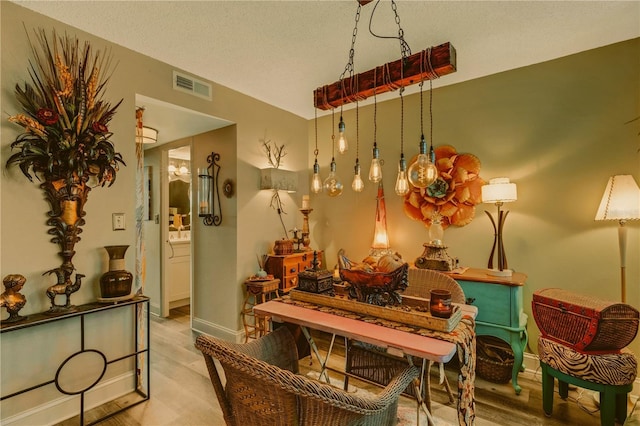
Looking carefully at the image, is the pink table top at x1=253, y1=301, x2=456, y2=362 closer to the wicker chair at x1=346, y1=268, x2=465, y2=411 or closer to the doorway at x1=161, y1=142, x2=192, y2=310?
the wicker chair at x1=346, y1=268, x2=465, y2=411

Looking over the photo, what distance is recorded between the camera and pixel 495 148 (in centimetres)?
289

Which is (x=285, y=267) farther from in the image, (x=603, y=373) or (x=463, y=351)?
(x=603, y=373)

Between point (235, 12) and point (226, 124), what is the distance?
4.70 feet

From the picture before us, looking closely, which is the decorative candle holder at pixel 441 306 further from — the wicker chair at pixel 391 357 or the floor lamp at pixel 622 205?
the floor lamp at pixel 622 205

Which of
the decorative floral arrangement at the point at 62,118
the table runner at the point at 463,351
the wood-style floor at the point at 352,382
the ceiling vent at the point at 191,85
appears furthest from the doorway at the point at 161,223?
the table runner at the point at 463,351

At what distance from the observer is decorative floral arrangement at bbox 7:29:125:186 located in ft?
6.26

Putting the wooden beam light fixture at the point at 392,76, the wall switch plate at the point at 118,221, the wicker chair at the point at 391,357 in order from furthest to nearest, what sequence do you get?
the wall switch plate at the point at 118,221 → the wicker chair at the point at 391,357 → the wooden beam light fixture at the point at 392,76

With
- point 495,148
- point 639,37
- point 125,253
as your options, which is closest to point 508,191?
point 495,148

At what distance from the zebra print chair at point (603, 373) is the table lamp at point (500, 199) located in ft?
2.30

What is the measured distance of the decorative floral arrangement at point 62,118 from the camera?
1909 millimetres

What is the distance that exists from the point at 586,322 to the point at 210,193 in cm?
348

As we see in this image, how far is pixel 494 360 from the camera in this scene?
8.52 ft

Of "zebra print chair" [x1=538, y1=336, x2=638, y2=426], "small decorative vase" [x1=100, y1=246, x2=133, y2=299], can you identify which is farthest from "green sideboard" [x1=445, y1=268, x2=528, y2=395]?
"small decorative vase" [x1=100, y1=246, x2=133, y2=299]

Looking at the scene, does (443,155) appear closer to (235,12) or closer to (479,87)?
(479,87)
